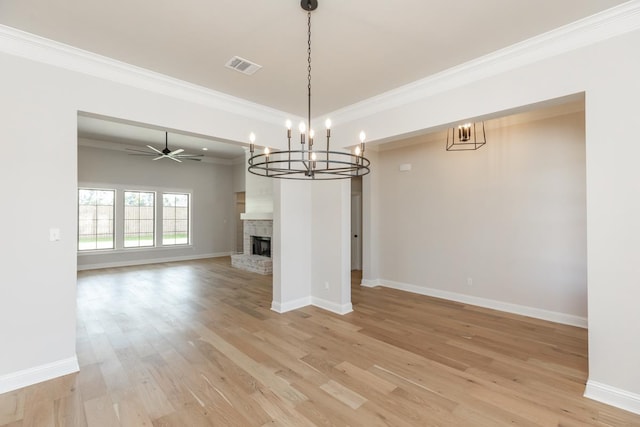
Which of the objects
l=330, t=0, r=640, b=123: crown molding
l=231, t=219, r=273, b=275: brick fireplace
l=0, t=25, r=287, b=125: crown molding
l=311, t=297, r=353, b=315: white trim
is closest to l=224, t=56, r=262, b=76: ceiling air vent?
l=0, t=25, r=287, b=125: crown molding

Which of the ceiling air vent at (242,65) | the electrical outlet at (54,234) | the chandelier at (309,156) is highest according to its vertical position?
the ceiling air vent at (242,65)

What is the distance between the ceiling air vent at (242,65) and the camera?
2.92 metres

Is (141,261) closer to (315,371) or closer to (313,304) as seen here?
(313,304)

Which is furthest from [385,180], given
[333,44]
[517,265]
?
[333,44]

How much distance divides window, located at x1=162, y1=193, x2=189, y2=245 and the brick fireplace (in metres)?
2.24

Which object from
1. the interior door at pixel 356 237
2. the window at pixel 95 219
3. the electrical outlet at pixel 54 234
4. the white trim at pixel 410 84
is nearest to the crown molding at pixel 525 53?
the white trim at pixel 410 84

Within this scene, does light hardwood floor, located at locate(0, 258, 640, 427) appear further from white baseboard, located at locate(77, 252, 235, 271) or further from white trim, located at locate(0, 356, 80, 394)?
white baseboard, located at locate(77, 252, 235, 271)

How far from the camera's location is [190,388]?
98.6 inches

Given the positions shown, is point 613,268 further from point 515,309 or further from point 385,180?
point 385,180

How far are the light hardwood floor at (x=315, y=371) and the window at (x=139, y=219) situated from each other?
4309mm

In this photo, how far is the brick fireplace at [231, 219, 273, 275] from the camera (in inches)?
294

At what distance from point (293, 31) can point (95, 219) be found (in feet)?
26.9

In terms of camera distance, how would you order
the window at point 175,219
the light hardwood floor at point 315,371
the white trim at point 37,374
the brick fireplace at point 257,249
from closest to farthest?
1. the light hardwood floor at point 315,371
2. the white trim at point 37,374
3. the brick fireplace at point 257,249
4. the window at point 175,219

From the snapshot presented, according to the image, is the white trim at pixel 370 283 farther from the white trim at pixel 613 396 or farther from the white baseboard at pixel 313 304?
the white trim at pixel 613 396
